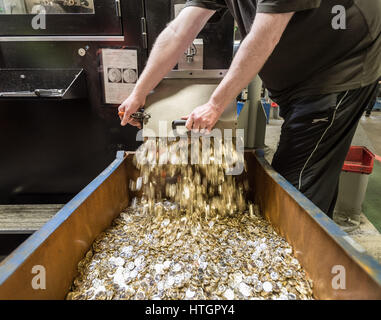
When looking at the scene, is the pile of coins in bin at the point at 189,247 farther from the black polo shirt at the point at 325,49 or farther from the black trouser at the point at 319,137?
the black polo shirt at the point at 325,49

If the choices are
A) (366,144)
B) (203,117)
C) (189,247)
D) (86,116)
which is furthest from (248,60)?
(366,144)

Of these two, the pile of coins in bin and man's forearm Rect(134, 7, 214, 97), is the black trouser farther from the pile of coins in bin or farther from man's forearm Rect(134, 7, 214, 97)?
man's forearm Rect(134, 7, 214, 97)

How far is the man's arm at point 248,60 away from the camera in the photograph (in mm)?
862

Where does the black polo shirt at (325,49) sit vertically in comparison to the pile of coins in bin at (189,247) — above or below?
above

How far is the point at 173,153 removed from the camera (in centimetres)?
120

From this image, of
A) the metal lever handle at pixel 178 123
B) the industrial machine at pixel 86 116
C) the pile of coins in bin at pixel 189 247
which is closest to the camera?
the pile of coins in bin at pixel 189 247

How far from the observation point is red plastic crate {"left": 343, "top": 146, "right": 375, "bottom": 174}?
176 centimetres

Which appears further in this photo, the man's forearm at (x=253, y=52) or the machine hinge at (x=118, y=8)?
the machine hinge at (x=118, y=8)

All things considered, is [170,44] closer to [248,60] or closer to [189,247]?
[248,60]

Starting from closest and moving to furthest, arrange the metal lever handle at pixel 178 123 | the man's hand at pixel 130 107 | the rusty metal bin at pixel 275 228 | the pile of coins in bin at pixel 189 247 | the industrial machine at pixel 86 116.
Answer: the rusty metal bin at pixel 275 228 → the pile of coins in bin at pixel 189 247 → the industrial machine at pixel 86 116 → the metal lever handle at pixel 178 123 → the man's hand at pixel 130 107

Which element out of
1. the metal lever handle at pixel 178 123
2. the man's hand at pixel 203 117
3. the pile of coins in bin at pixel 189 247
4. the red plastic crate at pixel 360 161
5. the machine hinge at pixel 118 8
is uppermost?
the machine hinge at pixel 118 8

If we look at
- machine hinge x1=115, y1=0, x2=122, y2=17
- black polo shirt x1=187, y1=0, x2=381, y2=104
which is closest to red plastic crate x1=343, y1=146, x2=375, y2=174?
black polo shirt x1=187, y1=0, x2=381, y2=104

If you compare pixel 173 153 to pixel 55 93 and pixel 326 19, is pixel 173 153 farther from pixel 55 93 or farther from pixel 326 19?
pixel 55 93

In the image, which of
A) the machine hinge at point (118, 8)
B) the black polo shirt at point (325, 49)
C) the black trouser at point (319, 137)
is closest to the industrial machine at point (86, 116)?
the machine hinge at point (118, 8)
